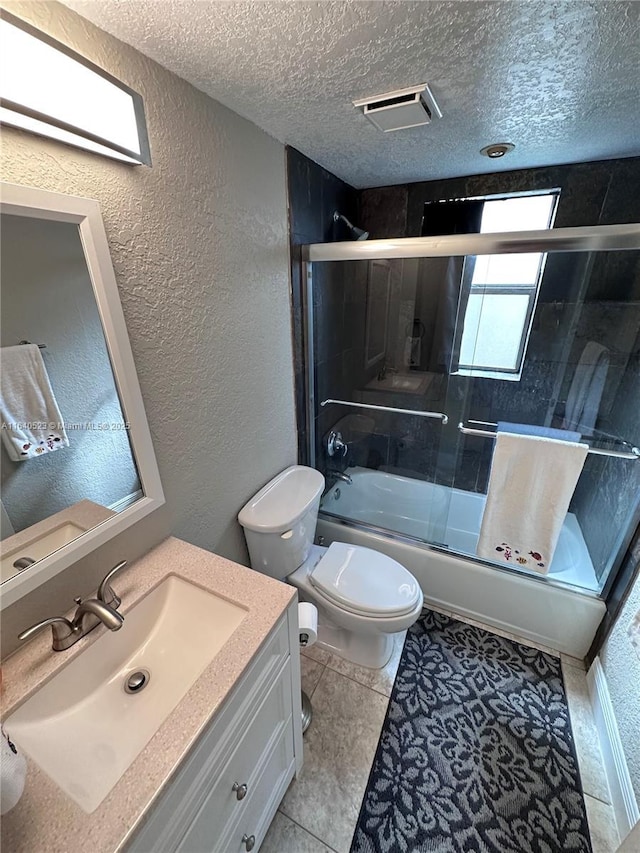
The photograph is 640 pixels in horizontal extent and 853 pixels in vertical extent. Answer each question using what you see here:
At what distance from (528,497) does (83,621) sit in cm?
165

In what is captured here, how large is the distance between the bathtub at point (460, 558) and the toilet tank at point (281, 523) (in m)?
0.55

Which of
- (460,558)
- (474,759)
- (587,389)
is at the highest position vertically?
(587,389)

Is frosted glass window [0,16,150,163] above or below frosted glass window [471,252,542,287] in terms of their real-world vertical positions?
above

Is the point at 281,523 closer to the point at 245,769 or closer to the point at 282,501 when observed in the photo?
the point at 282,501

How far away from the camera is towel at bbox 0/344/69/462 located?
0.72m

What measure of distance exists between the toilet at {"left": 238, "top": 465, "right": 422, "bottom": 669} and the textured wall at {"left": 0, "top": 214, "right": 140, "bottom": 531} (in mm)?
644

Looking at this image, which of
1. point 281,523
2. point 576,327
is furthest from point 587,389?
point 281,523

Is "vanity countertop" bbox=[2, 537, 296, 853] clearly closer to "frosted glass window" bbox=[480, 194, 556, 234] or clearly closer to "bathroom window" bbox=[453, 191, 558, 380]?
"bathroom window" bbox=[453, 191, 558, 380]

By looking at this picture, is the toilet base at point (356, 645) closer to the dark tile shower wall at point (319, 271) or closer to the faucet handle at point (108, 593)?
the dark tile shower wall at point (319, 271)

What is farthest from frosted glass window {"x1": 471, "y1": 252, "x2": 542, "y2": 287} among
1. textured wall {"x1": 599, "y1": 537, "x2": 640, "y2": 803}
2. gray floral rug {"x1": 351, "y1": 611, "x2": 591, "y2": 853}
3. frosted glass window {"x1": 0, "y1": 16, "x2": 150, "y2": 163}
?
gray floral rug {"x1": 351, "y1": 611, "x2": 591, "y2": 853}

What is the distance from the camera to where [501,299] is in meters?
1.78

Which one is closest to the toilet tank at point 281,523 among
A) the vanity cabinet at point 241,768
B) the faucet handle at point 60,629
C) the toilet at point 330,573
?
the toilet at point 330,573

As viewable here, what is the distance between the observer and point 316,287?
170 cm

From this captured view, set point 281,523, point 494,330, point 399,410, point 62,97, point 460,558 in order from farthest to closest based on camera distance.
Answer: point 399,410 < point 494,330 < point 460,558 < point 281,523 < point 62,97
